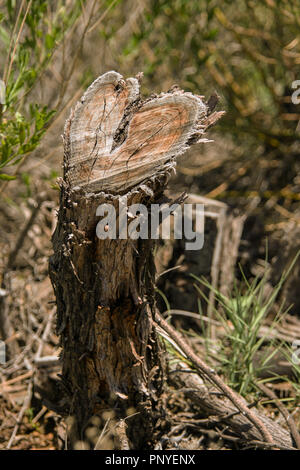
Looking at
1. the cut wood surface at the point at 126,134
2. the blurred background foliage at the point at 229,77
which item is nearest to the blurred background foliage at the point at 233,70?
the blurred background foliage at the point at 229,77

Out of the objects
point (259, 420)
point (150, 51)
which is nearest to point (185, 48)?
point (150, 51)

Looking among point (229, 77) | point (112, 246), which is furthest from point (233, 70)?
point (112, 246)

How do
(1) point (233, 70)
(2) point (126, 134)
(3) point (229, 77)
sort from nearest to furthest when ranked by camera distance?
(2) point (126, 134) → (3) point (229, 77) → (1) point (233, 70)

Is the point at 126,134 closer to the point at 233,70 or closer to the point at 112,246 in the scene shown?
the point at 112,246

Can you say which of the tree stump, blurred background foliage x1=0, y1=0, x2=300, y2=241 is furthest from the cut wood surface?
blurred background foliage x1=0, y1=0, x2=300, y2=241

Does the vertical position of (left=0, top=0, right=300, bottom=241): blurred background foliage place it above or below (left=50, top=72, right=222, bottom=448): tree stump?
above

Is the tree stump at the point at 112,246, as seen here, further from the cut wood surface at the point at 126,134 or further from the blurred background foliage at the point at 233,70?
the blurred background foliage at the point at 233,70

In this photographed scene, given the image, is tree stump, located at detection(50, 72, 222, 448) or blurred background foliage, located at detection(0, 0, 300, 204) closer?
tree stump, located at detection(50, 72, 222, 448)

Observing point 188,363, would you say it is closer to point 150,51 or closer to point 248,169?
point 248,169

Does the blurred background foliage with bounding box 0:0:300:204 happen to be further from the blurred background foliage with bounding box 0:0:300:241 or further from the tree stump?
the tree stump
